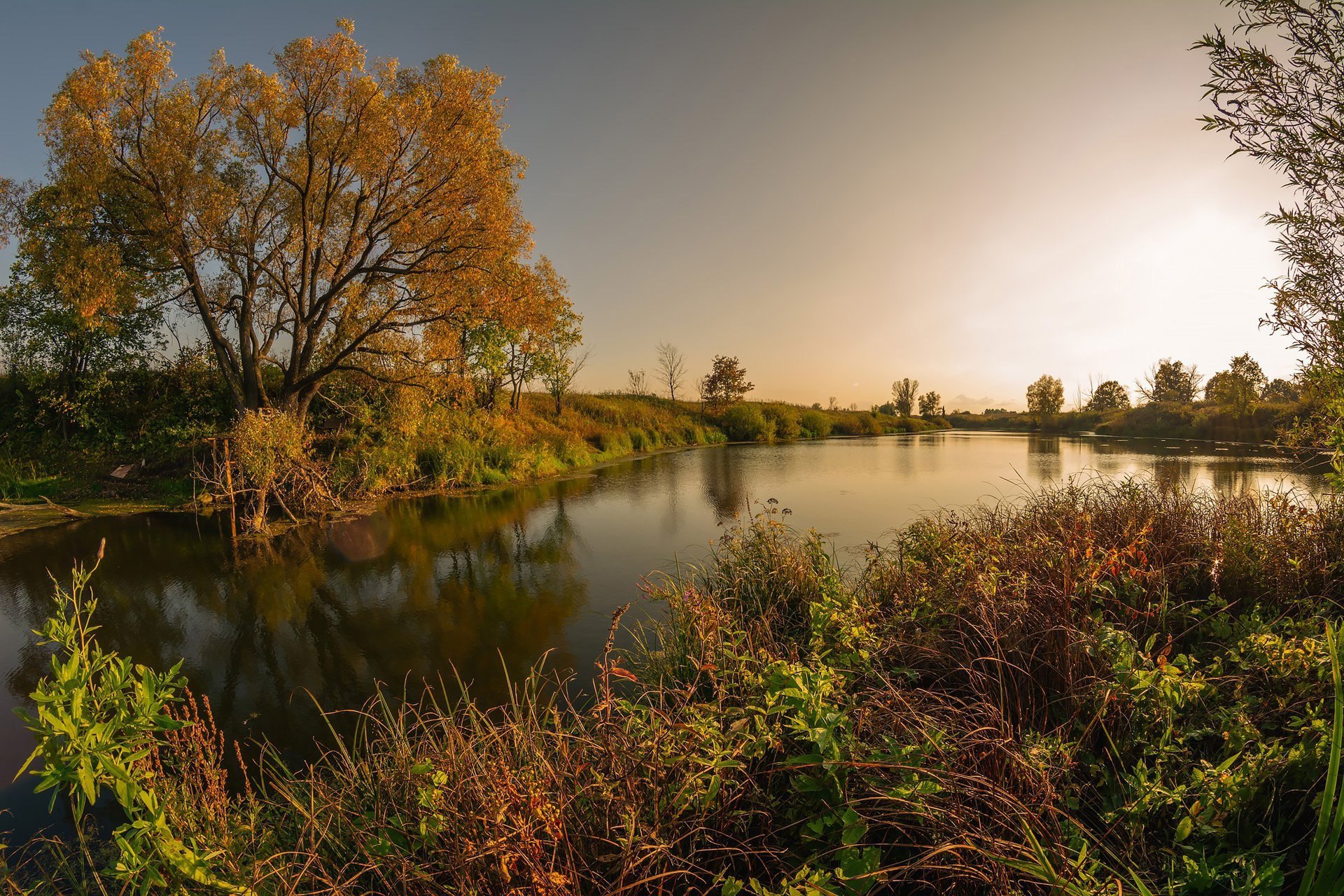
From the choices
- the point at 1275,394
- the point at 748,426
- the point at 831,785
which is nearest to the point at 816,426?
the point at 748,426

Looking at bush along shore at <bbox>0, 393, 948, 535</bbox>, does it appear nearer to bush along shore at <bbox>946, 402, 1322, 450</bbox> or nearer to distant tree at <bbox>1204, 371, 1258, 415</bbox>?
bush along shore at <bbox>946, 402, 1322, 450</bbox>

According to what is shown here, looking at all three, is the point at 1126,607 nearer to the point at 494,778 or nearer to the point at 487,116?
the point at 494,778

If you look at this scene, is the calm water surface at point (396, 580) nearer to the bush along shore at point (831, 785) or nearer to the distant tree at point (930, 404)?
the bush along shore at point (831, 785)

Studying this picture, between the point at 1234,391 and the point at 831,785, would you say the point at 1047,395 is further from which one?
the point at 831,785

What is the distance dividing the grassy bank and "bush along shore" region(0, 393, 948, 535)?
2447cm

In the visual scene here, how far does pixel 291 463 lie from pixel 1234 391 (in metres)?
41.3

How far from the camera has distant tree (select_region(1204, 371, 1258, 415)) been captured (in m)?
27.4

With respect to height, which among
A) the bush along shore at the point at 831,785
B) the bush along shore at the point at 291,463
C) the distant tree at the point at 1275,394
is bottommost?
the bush along shore at the point at 831,785

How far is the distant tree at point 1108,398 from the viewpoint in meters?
48.6

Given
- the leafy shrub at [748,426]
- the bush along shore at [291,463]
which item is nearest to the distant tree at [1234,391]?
the leafy shrub at [748,426]

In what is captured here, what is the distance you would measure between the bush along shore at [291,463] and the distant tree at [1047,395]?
44000 mm

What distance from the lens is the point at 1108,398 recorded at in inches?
1948

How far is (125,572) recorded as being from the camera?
8227mm

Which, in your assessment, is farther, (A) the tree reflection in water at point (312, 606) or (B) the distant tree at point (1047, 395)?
(B) the distant tree at point (1047, 395)
